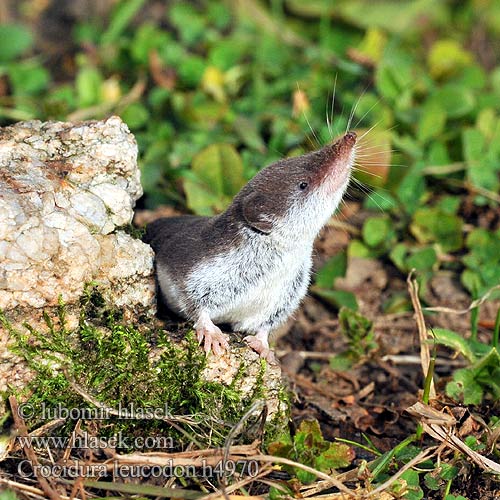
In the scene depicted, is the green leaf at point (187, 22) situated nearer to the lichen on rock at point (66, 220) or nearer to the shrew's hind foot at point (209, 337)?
the lichen on rock at point (66, 220)

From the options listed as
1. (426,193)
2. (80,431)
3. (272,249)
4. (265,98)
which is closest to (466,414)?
(272,249)

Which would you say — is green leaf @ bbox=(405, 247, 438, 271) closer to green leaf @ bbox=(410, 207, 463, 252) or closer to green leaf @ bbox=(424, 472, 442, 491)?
green leaf @ bbox=(410, 207, 463, 252)

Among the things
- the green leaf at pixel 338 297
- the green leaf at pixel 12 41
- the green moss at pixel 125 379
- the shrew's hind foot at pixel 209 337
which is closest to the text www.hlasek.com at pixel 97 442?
the green moss at pixel 125 379

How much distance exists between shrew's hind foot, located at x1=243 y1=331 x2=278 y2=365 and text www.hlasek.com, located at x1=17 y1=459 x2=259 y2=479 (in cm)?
55

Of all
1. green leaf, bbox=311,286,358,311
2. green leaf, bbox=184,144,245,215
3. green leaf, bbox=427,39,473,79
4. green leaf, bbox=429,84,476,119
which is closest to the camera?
green leaf, bbox=311,286,358,311

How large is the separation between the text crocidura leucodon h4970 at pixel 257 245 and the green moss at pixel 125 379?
0.26 metres

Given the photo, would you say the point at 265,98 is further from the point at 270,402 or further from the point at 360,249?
the point at 270,402

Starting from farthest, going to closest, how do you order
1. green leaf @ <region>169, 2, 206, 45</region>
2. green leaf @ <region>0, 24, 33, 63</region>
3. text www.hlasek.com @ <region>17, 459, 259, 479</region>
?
green leaf @ <region>169, 2, 206, 45</region>, green leaf @ <region>0, 24, 33, 63</region>, text www.hlasek.com @ <region>17, 459, 259, 479</region>

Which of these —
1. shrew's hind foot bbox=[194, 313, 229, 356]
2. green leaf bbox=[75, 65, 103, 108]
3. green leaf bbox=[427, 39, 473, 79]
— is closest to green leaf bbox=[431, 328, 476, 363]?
shrew's hind foot bbox=[194, 313, 229, 356]

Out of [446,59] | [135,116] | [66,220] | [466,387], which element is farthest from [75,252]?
[446,59]

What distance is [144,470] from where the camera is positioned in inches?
125

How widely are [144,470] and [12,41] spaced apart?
166 inches

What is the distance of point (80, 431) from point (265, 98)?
3452 mm

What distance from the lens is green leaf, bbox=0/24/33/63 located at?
20.4ft
